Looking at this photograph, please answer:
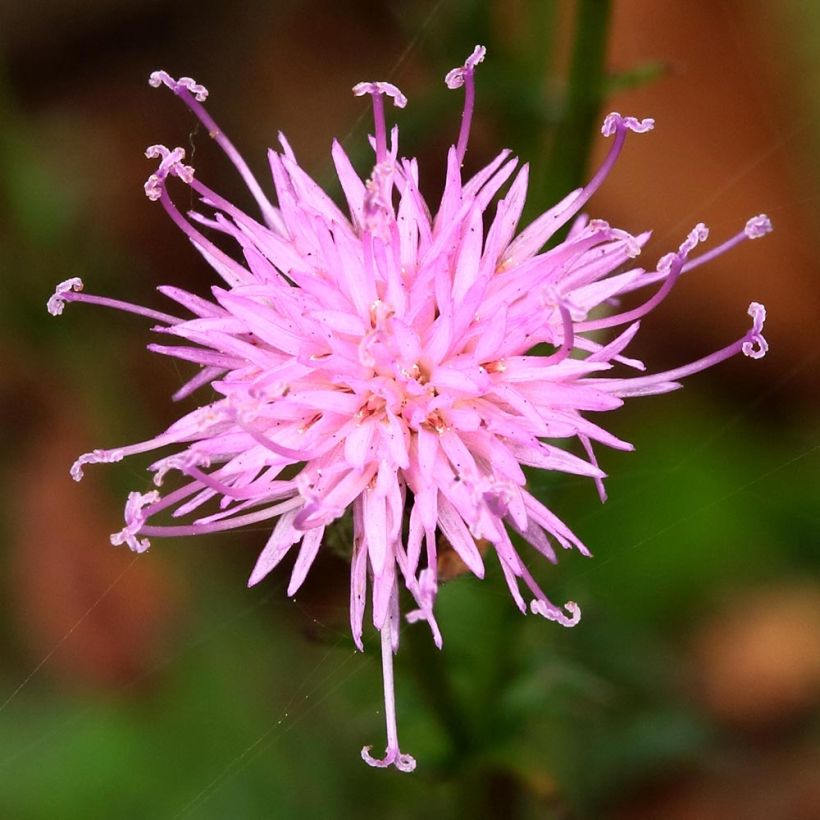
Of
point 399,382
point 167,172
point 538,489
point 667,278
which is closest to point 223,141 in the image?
point 167,172

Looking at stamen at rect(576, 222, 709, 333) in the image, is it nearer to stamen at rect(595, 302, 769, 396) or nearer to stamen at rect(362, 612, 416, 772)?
stamen at rect(595, 302, 769, 396)

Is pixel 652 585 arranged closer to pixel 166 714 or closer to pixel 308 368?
pixel 166 714

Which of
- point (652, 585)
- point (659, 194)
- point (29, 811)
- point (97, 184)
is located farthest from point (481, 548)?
point (97, 184)

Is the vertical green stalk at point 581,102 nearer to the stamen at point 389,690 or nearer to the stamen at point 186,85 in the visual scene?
the stamen at point 186,85

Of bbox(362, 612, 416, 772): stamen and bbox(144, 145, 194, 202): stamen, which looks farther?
bbox(144, 145, 194, 202): stamen

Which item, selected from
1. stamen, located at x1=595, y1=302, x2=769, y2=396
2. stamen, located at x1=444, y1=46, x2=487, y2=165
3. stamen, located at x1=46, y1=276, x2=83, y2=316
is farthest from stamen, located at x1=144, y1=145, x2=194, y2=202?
stamen, located at x1=595, y1=302, x2=769, y2=396

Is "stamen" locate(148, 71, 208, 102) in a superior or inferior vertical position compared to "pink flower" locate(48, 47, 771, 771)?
superior
